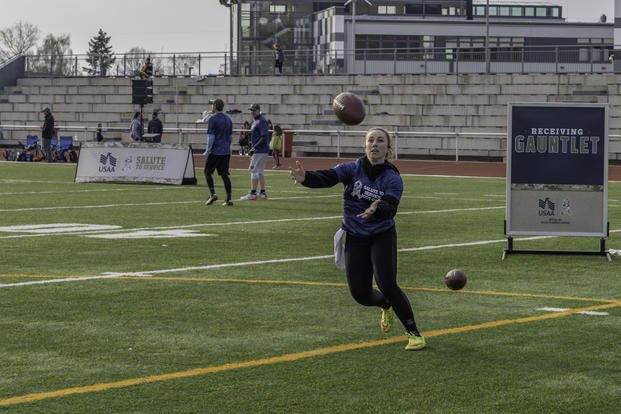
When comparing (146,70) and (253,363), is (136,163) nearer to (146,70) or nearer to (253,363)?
(253,363)

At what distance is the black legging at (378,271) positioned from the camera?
9.48 m

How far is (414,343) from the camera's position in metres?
9.40

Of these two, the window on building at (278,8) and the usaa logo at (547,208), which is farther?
the window on building at (278,8)

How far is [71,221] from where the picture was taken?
2114cm

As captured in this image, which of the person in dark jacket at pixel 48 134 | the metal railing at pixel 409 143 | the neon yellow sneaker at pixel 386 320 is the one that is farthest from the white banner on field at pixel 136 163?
the neon yellow sneaker at pixel 386 320

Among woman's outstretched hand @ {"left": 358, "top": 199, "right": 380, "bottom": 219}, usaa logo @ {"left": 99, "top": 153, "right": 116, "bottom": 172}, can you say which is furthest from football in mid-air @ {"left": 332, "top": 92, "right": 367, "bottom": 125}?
usaa logo @ {"left": 99, "top": 153, "right": 116, "bottom": 172}

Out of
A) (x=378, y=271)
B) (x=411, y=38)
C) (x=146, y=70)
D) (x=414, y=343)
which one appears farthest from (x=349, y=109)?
(x=411, y=38)

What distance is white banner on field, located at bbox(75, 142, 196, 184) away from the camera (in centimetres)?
3191

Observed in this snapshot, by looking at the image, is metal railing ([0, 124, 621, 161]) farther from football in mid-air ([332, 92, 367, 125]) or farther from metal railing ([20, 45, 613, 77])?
football in mid-air ([332, 92, 367, 125])

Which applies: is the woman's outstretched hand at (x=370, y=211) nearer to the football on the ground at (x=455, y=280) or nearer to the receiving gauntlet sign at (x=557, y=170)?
the football on the ground at (x=455, y=280)

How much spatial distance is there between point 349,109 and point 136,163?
20.6m

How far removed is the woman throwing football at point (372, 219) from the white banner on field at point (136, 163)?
72.9 feet

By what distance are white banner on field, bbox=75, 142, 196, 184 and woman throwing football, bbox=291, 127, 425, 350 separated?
22.2m

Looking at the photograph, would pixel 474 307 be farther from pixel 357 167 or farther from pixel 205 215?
pixel 205 215
